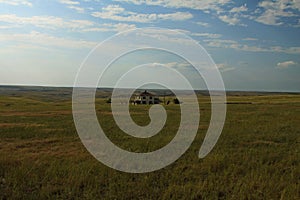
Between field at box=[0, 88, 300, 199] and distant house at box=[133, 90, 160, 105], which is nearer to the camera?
field at box=[0, 88, 300, 199]

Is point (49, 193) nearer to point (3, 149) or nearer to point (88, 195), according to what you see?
point (88, 195)

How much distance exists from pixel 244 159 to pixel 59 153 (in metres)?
7.84

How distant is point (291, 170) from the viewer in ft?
37.1

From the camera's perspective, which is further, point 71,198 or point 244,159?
point 244,159

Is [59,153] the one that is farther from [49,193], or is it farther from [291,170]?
[291,170]

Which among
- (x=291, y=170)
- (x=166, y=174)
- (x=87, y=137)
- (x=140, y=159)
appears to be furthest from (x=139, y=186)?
(x=87, y=137)

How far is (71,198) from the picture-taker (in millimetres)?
8430

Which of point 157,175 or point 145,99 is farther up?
point 145,99

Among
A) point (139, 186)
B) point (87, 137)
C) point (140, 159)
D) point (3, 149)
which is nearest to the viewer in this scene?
point (139, 186)

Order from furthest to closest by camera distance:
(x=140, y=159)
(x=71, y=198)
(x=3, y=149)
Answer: (x=3, y=149)
(x=140, y=159)
(x=71, y=198)

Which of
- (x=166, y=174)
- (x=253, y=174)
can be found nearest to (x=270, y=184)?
(x=253, y=174)

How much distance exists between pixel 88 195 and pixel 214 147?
354 inches

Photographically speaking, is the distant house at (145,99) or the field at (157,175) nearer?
the field at (157,175)

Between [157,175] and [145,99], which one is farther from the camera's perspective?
[145,99]
